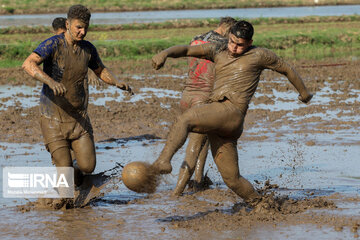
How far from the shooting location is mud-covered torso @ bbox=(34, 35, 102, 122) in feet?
20.5

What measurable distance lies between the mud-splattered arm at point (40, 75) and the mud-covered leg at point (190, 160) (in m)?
1.88

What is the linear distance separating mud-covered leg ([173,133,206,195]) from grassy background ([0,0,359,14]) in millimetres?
42793

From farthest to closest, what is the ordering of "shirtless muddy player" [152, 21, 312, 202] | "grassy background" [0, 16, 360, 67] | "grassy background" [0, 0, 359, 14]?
"grassy background" [0, 0, 359, 14], "grassy background" [0, 16, 360, 67], "shirtless muddy player" [152, 21, 312, 202]

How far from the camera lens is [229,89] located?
5742 millimetres

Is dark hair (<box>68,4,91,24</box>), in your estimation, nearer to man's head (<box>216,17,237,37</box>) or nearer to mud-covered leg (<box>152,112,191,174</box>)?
mud-covered leg (<box>152,112,191,174</box>)

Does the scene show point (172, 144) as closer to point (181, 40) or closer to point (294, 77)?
point (294, 77)

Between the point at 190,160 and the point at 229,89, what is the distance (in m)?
1.58

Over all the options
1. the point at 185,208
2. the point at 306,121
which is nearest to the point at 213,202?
the point at 185,208

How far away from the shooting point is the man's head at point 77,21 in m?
6.12

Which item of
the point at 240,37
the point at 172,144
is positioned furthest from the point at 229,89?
the point at 172,144

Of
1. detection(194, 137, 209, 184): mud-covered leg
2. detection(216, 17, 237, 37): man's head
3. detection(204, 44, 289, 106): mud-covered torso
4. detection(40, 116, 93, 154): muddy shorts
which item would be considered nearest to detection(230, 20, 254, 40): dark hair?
detection(204, 44, 289, 106): mud-covered torso

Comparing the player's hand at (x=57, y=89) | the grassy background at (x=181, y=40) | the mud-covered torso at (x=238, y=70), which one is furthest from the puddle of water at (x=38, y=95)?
the mud-covered torso at (x=238, y=70)

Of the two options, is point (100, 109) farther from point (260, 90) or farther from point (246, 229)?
point (246, 229)

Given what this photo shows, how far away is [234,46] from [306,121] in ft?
19.3
